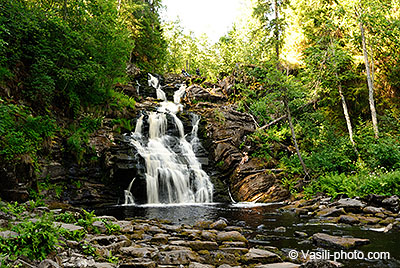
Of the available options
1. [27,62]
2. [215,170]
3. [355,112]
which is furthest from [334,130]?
[27,62]

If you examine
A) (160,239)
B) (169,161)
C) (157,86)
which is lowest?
(160,239)

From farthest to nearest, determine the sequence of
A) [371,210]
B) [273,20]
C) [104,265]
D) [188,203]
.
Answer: [273,20], [188,203], [371,210], [104,265]

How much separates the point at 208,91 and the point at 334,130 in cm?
1274

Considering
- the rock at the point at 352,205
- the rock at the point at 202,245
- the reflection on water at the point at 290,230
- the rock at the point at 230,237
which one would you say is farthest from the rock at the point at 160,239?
the rock at the point at 352,205

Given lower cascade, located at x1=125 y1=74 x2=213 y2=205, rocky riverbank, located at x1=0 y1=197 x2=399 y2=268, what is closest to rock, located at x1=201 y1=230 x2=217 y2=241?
rocky riverbank, located at x1=0 y1=197 x2=399 y2=268

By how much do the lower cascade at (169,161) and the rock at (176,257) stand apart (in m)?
9.15

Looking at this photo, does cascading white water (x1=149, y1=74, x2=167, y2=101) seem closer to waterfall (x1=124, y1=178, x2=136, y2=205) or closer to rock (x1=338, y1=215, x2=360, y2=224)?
waterfall (x1=124, y1=178, x2=136, y2=205)

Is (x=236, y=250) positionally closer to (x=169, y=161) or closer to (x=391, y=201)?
(x=391, y=201)

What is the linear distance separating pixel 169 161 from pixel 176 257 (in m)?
11.1

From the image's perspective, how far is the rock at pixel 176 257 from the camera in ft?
13.6

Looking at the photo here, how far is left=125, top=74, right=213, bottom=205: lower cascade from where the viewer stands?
45.0ft

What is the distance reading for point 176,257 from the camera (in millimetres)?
4316

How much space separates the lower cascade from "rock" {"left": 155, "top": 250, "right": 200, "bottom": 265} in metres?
9.15

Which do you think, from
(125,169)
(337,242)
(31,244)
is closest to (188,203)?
(125,169)
